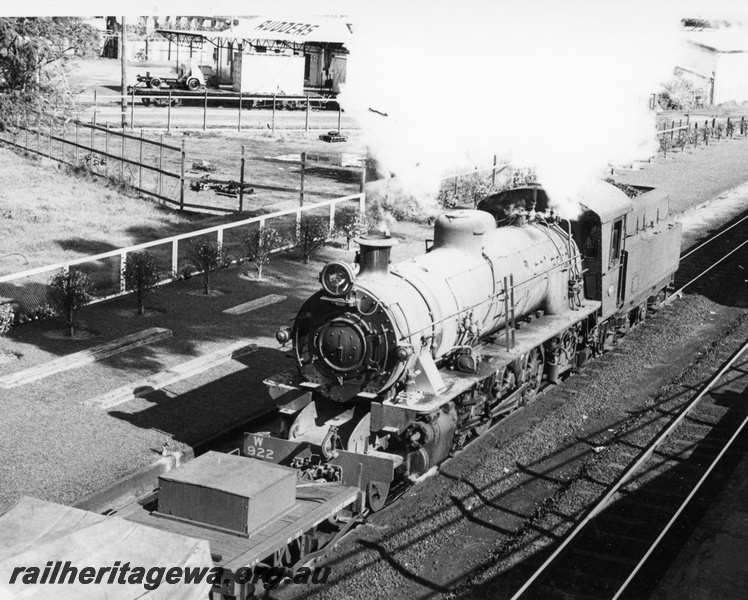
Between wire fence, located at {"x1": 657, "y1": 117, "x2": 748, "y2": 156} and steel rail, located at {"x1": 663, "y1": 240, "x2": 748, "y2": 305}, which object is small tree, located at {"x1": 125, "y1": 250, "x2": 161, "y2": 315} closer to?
steel rail, located at {"x1": 663, "y1": 240, "x2": 748, "y2": 305}

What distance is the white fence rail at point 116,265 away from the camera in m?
20.5

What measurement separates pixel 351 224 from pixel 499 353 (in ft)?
44.6

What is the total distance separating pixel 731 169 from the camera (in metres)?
47.5

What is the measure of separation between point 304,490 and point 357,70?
26.0 ft

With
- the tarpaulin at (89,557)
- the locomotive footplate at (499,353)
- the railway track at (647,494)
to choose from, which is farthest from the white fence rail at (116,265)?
the railway track at (647,494)

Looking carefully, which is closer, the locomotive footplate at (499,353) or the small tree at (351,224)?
the locomotive footplate at (499,353)

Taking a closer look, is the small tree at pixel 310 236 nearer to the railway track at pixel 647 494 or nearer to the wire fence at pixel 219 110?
the railway track at pixel 647 494

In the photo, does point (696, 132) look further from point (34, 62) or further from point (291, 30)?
point (34, 62)

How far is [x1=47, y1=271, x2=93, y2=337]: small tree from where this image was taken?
18.9 m

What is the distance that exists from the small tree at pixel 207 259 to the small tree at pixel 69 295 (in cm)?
353

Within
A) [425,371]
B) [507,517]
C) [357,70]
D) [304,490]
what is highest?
[357,70]

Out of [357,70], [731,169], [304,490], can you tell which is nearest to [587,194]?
[357,70]

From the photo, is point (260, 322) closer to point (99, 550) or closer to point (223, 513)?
point (223, 513)

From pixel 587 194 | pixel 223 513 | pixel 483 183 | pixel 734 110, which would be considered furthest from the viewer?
pixel 734 110
